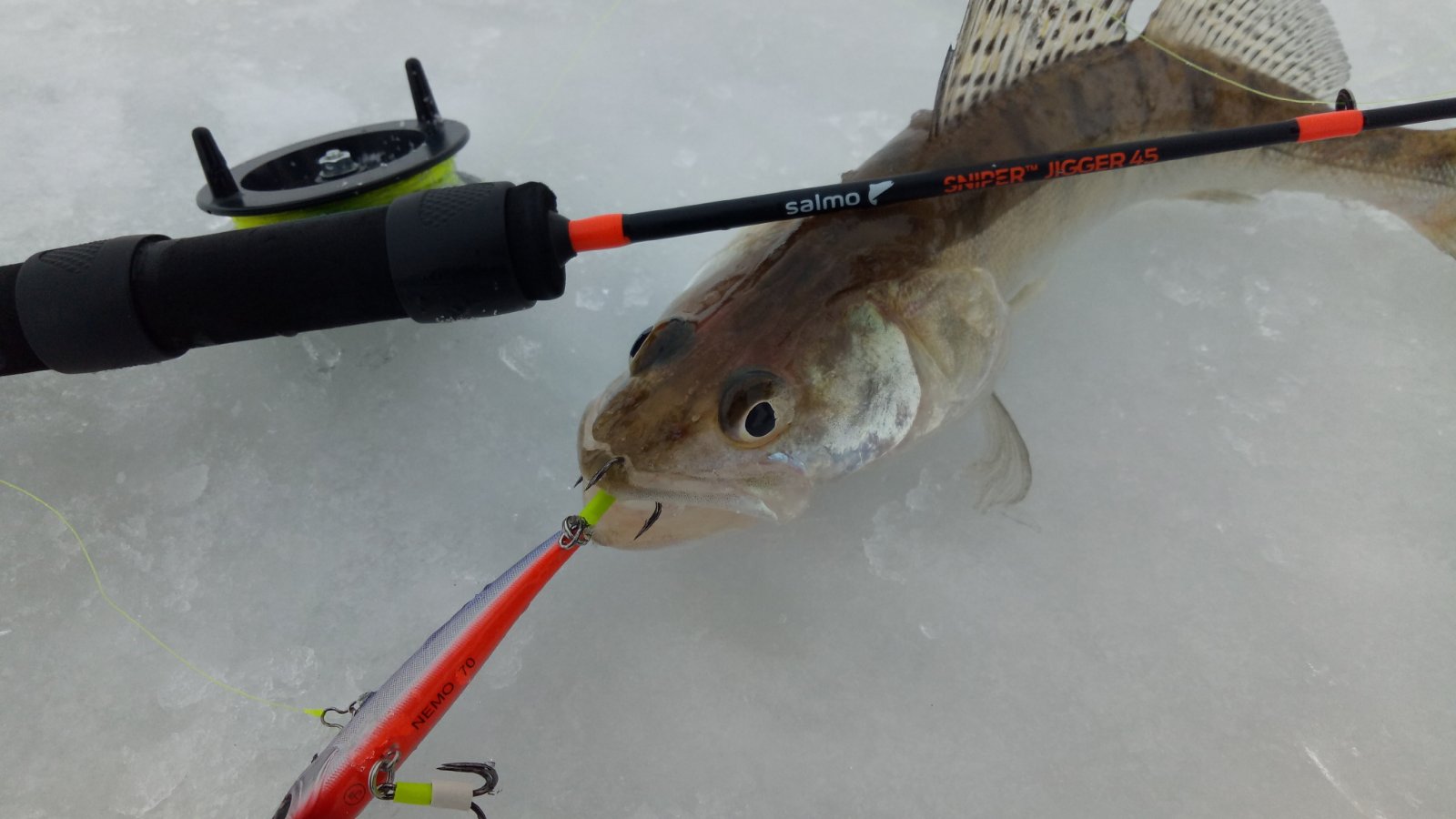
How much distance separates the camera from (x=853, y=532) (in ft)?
5.84

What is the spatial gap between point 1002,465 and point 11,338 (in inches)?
73.3

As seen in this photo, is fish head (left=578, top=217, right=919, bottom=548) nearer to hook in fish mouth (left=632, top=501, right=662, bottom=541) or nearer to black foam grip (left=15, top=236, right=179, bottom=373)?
hook in fish mouth (left=632, top=501, right=662, bottom=541)

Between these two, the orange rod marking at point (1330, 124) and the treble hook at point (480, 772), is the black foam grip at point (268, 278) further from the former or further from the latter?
the orange rod marking at point (1330, 124)

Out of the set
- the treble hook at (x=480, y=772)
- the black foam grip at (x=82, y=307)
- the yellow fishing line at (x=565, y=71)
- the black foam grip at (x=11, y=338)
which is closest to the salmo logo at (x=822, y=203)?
the treble hook at (x=480, y=772)

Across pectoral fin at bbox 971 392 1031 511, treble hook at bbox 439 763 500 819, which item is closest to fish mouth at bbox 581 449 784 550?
treble hook at bbox 439 763 500 819

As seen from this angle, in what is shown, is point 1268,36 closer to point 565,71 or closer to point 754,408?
point 754,408

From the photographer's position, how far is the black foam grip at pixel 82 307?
1.39 metres

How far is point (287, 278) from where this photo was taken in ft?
4.51

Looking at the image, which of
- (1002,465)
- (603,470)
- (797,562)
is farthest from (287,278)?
(1002,465)

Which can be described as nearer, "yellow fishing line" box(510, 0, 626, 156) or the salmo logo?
the salmo logo

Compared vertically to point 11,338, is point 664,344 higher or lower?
lower

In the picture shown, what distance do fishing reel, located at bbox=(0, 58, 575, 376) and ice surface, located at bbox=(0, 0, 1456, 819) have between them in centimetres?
43

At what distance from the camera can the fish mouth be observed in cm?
139

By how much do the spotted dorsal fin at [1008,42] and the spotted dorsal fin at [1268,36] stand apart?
9.4 inches
